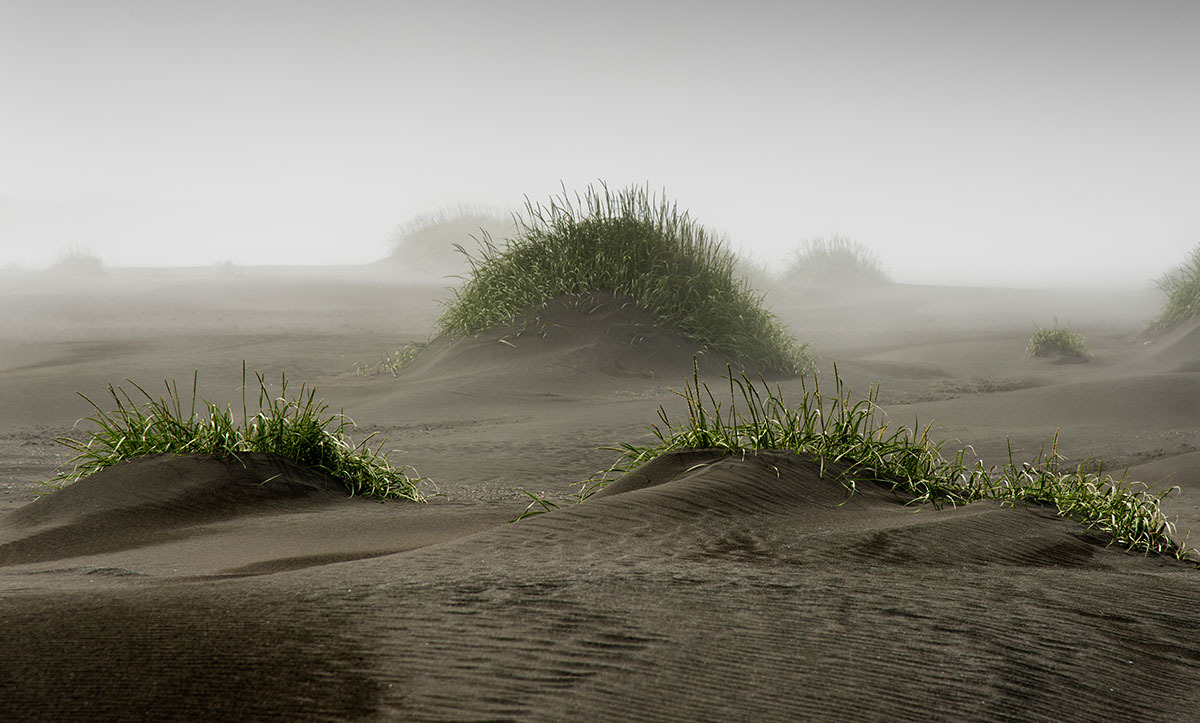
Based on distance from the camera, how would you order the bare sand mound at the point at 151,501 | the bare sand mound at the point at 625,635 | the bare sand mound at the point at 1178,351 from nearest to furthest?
the bare sand mound at the point at 625,635 < the bare sand mound at the point at 151,501 < the bare sand mound at the point at 1178,351

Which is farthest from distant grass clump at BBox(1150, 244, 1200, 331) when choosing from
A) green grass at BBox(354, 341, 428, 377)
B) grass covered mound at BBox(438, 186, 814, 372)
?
green grass at BBox(354, 341, 428, 377)

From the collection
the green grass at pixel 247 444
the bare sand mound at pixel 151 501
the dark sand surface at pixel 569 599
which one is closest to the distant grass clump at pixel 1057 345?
the dark sand surface at pixel 569 599

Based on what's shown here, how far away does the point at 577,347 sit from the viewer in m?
8.41

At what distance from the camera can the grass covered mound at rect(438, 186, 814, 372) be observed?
8.94 metres

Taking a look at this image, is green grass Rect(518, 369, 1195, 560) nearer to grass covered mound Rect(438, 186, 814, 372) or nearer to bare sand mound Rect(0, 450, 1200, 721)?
bare sand mound Rect(0, 450, 1200, 721)

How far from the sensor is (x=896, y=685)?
162cm

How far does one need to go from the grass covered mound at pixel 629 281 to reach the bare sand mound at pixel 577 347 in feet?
0.42

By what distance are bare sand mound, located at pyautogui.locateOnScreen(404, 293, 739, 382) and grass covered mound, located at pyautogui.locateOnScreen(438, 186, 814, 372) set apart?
0.42 feet

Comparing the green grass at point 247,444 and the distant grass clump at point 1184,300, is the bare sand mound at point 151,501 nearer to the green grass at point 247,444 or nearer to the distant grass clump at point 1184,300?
the green grass at point 247,444

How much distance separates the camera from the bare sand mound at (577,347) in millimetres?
8234

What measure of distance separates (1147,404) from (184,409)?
7767mm

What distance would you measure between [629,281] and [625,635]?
24.5 feet

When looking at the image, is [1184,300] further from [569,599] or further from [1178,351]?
[569,599]

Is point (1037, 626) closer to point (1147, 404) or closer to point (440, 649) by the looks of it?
point (440, 649)
